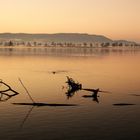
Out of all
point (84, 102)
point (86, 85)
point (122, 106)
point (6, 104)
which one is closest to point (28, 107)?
point (6, 104)

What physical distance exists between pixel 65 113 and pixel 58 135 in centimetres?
1023

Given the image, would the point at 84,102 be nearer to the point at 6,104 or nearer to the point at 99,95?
the point at 99,95

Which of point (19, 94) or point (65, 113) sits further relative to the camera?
point (19, 94)

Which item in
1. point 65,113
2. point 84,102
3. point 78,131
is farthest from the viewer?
point 84,102

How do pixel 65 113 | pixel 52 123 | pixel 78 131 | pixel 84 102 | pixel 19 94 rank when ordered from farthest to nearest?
pixel 19 94, pixel 84 102, pixel 65 113, pixel 52 123, pixel 78 131

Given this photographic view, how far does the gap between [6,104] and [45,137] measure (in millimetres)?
18514

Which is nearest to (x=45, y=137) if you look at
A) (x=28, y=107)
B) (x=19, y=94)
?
(x=28, y=107)

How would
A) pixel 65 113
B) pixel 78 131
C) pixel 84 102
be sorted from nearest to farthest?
pixel 78 131
pixel 65 113
pixel 84 102

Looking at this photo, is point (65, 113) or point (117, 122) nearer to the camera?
point (117, 122)

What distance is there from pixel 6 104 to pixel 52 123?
533 inches

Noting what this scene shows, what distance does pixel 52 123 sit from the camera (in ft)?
139

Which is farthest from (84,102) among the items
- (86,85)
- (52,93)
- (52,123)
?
(86,85)

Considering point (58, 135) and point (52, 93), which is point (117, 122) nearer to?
point (58, 135)

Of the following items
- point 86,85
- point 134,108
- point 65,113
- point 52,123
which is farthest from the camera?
point 86,85
